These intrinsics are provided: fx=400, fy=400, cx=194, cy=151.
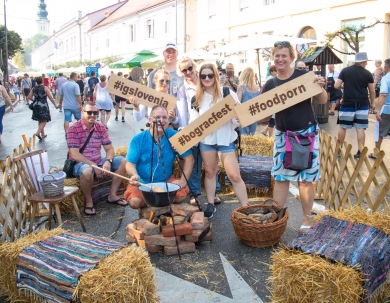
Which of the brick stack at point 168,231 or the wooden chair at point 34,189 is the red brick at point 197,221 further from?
the wooden chair at point 34,189

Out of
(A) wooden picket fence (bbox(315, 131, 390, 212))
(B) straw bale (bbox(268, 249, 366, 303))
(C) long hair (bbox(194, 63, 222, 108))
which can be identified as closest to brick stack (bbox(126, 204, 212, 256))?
(C) long hair (bbox(194, 63, 222, 108))

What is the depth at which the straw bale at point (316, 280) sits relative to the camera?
2529 millimetres

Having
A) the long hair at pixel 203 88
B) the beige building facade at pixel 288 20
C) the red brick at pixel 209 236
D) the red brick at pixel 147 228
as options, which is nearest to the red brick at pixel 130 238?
the red brick at pixel 147 228

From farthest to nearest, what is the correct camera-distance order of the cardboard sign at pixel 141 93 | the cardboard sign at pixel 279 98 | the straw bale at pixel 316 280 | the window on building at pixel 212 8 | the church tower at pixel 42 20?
1. the church tower at pixel 42 20
2. the window on building at pixel 212 8
3. the cardboard sign at pixel 141 93
4. the cardboard sign at pixel 279 98
5. the straw bale at pixel 316 280

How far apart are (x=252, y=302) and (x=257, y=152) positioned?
3.87m

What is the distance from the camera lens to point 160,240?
3928 millimetres

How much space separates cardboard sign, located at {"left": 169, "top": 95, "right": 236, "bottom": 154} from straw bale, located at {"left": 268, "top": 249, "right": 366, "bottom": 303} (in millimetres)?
1876

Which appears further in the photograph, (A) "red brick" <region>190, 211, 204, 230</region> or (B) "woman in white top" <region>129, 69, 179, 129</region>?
(B) "woman in white top" <region>129, 69, 179, 129</region>

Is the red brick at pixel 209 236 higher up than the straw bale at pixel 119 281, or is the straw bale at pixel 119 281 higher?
the straw bale at pixel 119 281

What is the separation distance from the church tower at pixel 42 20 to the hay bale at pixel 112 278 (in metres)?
158

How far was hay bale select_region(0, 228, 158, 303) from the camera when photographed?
101 inches

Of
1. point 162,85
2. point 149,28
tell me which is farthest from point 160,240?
point 149,28

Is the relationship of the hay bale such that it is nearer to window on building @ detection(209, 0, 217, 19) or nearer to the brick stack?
the brick stack

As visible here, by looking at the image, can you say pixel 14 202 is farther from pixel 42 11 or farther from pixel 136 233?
pixel 42 11
